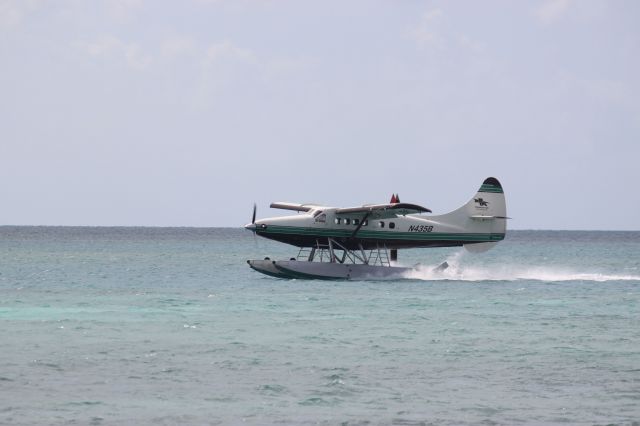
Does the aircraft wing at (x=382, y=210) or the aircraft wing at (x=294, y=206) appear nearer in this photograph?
the aircraft wing at (x=382, y=210)

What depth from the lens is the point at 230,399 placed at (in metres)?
16.8

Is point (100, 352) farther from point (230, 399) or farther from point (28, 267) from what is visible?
point (28, 267)

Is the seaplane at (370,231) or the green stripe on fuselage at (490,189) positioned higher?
the green stripe on fuselage at (490,189)

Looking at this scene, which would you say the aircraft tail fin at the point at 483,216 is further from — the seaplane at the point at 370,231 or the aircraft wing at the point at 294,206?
the aircraft wing at the point at 294,206

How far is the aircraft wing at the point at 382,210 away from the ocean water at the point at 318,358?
3.43 meters

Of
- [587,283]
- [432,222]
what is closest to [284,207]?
[432,222]

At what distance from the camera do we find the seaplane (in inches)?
1654

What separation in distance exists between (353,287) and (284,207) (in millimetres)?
7454

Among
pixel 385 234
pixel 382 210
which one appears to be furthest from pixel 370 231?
pixel 382 210

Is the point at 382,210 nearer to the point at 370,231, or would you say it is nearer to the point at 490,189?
the point at 370,231

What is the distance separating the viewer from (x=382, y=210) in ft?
135

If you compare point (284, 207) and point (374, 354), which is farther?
point (284, 207)

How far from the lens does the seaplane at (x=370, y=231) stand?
42.0m

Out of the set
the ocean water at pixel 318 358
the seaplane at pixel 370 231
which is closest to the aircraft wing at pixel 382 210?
the seaplane at pixel 370 231
